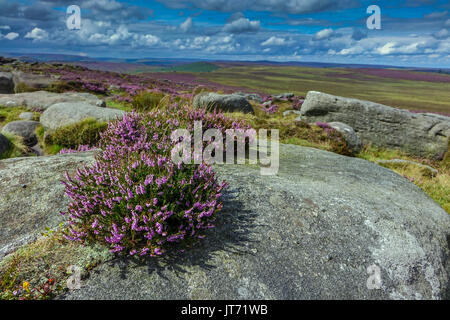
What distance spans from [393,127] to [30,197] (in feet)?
56.5

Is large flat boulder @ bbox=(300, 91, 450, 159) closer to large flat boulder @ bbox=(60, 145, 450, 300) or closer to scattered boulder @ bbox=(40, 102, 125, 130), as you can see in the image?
large flat boulder @ bbox=(60, 145, 450, 300)

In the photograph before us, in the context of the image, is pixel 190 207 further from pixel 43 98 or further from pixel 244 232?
pixel 43 98

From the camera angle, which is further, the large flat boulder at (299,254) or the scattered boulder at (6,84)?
the scattered boulder at (6,84)

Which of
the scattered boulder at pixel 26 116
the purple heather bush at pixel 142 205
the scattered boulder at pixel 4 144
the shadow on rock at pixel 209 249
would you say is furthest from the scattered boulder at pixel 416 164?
the scattered boulder at pixel 26 116

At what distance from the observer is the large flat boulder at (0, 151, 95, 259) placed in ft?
12.5

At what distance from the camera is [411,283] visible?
329 centimetres

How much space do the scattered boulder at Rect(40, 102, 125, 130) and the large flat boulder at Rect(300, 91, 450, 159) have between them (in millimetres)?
12175

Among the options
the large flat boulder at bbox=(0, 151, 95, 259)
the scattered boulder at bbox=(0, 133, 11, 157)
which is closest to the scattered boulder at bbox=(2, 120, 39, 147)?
the scattered boulder at bbox=(0, 133, 11, 157)

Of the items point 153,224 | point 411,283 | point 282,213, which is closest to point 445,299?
point 411,283

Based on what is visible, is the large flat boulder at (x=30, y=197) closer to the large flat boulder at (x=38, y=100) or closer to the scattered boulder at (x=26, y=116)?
the scattered boulder at (x=26, y=116)

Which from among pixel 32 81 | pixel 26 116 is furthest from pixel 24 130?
pixel 32 81

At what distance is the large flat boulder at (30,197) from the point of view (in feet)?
12.5

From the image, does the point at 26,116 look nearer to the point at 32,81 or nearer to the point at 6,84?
the point at 32,81

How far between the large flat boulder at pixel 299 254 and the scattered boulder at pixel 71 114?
8.04 meters
